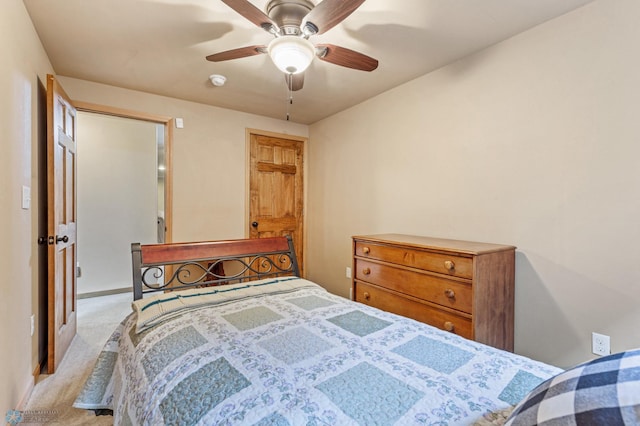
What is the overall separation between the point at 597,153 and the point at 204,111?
11.8 feet

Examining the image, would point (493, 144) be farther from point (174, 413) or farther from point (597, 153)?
point (174, 413)

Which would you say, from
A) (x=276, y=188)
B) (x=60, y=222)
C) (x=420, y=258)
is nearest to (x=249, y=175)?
(x=276, y=188)

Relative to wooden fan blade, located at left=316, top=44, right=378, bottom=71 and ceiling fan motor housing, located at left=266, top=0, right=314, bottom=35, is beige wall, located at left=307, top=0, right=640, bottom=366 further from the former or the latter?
ceiling fan motor housing, located at left=266, top=0, right=314, bottom=35

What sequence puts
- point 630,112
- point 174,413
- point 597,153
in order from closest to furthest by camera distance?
point 174,413
point 630,112
point 597,153

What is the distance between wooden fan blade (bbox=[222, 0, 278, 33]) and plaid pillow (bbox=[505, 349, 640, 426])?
68.2 inches

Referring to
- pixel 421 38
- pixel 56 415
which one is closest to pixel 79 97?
pixel 56 415

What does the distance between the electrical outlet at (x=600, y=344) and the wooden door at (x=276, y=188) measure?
126 inches

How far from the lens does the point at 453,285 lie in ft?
6.71

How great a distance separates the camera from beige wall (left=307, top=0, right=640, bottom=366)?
1757mm

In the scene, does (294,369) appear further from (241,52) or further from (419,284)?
(241,52)

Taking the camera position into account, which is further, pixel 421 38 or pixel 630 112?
pixel 421 38

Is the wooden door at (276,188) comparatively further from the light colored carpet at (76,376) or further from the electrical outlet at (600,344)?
the electrical outlet at (600,344)

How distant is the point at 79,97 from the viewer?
2.97m

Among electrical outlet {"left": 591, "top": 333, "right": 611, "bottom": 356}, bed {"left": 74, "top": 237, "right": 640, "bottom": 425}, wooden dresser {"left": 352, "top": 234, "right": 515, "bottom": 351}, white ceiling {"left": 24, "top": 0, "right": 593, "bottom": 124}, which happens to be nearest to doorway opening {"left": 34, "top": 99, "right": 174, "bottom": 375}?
white ceiling {"left": 24, "top": 0, "right": 593, "bottom": 124}
